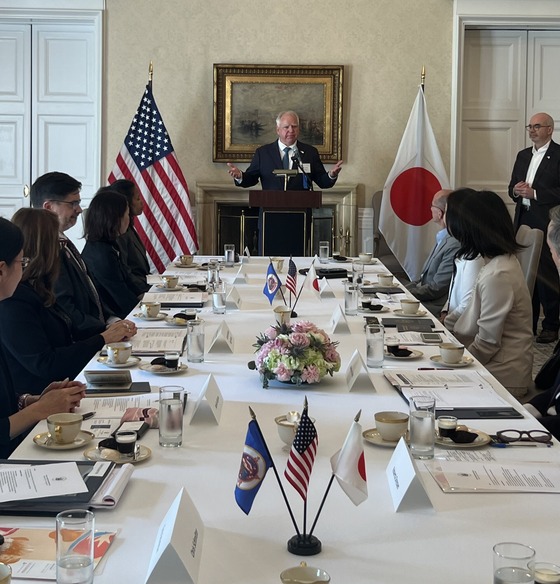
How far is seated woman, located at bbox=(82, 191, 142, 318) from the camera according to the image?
5266 mm

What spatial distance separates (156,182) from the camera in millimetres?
8500

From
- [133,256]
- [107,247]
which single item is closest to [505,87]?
[133,256]

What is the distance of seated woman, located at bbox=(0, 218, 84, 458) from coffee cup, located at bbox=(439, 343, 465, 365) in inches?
48.3

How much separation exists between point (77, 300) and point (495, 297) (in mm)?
1919

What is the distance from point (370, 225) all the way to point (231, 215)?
1354 mm

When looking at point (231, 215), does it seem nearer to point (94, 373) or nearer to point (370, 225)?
point (370, 225)

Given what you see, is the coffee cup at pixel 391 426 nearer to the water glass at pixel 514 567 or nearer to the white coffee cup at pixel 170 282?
the water glass at pixel 514 567

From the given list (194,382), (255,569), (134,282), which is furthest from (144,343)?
(134,282)

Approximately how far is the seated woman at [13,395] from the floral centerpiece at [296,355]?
0.55m

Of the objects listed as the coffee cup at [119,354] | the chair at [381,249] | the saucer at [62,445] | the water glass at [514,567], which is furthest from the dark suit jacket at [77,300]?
the chair at [381,249]

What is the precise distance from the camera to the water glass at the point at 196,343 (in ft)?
10.3

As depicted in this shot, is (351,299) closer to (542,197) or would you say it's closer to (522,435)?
(522,435)

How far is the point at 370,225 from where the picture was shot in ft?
29.5

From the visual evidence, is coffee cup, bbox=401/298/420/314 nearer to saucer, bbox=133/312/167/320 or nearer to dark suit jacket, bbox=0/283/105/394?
saucer, bbox=133/312/167/320
